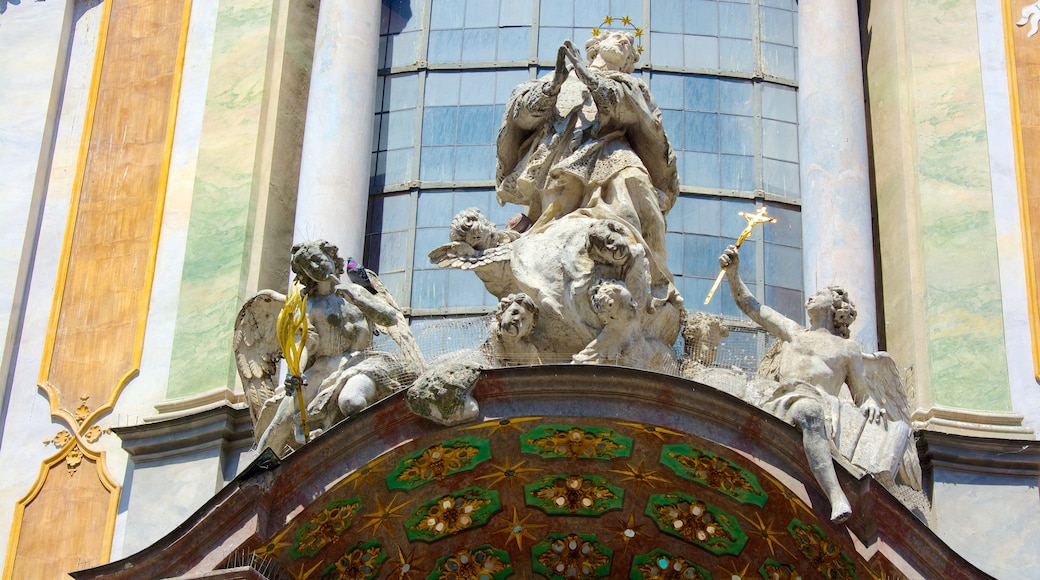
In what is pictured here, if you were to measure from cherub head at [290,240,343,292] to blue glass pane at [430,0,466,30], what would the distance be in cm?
413

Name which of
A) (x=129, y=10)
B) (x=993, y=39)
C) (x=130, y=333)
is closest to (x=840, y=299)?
(x=993, y=39)

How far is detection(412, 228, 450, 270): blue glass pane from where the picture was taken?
561 inches

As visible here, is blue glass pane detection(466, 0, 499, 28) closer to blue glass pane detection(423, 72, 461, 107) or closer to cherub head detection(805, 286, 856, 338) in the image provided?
blue glass pane detection(423, 72, 461, 107)

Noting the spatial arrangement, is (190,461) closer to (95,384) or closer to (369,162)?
(95,384)

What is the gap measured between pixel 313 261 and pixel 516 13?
14.4ft

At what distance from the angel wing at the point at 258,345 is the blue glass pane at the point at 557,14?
3915 mm

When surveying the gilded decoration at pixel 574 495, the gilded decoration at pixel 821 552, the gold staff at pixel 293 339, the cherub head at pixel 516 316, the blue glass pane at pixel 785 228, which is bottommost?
the gilded decoration at pixel 821 552

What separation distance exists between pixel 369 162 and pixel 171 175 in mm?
1326

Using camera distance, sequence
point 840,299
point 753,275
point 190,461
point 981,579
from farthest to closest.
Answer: point 753,275, point 190,461, point 840,299, point 981,579

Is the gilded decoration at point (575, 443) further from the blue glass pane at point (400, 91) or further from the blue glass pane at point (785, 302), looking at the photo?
the blue glass pane at point (400, 91)

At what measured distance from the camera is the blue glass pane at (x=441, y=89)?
1494 centimetres

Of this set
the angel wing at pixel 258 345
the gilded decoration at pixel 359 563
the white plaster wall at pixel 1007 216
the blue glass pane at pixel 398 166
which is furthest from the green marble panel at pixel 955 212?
the angel wing at pixel 258 345

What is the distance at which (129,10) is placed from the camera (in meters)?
14.9

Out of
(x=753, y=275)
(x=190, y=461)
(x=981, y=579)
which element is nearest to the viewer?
(x=981, y=579)
